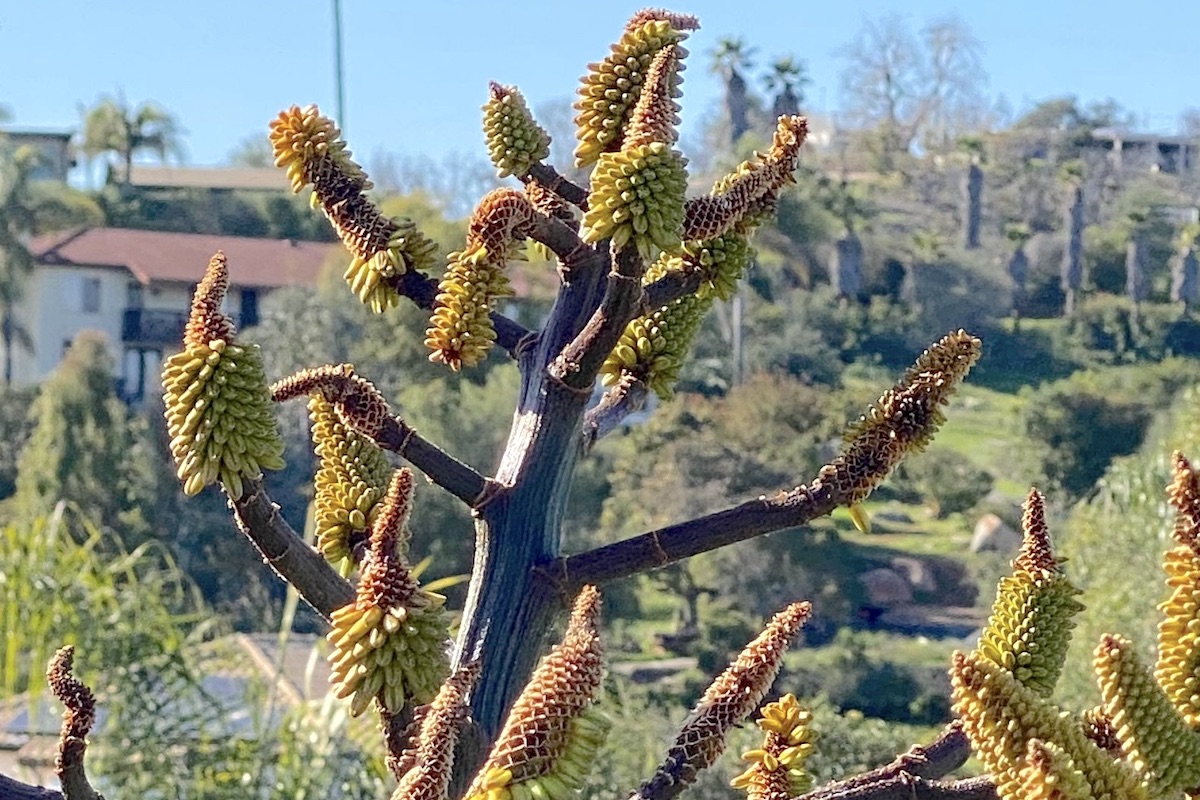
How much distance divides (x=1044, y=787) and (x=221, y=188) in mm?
49844

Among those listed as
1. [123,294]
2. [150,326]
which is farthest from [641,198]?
[123,294]

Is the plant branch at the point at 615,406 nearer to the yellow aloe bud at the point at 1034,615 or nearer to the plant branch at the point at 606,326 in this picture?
the plant branch at the point at 606,326

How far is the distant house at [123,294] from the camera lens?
125 feet

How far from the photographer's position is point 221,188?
4919cm

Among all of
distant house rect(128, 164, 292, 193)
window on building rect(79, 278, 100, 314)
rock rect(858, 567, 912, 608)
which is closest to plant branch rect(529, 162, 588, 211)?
rock rect(858, 567, 912, 608)

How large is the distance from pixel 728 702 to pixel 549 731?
0.43 m

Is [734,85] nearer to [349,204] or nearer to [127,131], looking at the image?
[127,131]

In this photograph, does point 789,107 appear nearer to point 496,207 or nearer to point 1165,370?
point 1165,370

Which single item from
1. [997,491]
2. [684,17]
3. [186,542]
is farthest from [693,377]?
[684,17]

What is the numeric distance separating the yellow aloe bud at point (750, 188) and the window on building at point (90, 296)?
3895 centimetres

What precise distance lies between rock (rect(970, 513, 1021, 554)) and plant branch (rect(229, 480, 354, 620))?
3313cm

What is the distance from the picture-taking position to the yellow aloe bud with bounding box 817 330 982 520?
174cm

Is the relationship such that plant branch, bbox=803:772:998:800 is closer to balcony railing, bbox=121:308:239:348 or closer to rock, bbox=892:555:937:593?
rock, bbox=892:555:937:593

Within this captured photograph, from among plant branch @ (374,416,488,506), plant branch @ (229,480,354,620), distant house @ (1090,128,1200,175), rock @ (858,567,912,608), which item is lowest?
rock @ (858,567,912,608)
